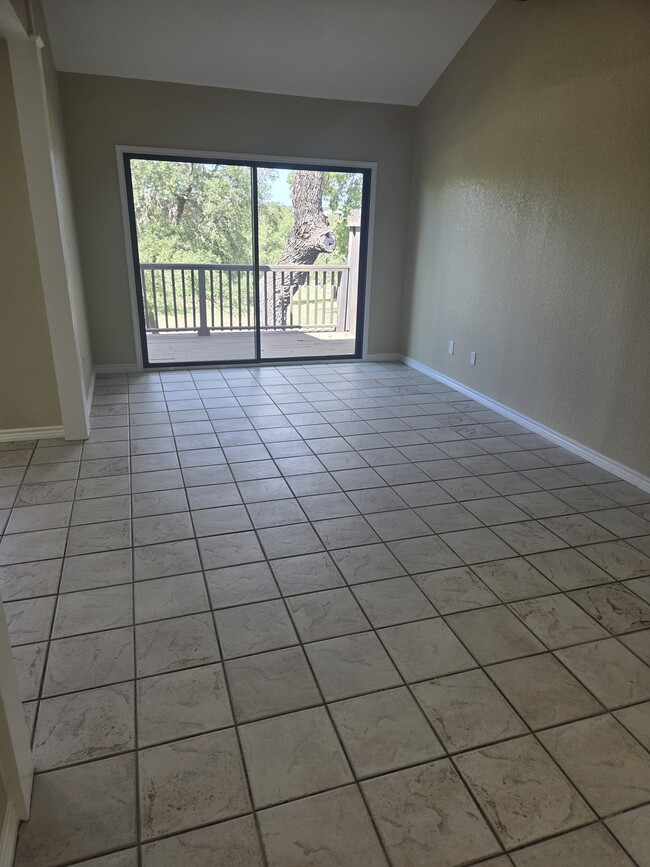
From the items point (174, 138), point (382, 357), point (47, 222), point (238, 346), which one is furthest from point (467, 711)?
point (238, 346)

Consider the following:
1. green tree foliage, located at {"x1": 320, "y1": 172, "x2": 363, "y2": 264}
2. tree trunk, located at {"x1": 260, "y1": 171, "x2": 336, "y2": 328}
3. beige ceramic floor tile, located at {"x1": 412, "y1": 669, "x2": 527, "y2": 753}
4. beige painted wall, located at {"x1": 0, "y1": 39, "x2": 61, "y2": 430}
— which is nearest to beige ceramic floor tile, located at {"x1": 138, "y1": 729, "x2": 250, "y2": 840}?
beige ceramic floor tile, located at {"x1": 412, "y1": 669, "x2": 527, "y2": 753}

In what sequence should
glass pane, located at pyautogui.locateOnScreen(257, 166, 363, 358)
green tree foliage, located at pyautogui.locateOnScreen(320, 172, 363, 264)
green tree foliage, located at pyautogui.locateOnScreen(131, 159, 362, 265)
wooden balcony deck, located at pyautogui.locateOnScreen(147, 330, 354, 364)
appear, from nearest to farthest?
green tree foliage, located at pyautogui.locateOnScreen(131, 159, 362, 265) → green tree foliage, located at pyautogui.locateOnScreen(320, 172, 363, 264) → glass pane, located at pyautogui.locateOnScreen(257, 166, 363, 358) → wooden balcony deck, located at pyautogui.locateOnScreen(147, 330, 354, 364)

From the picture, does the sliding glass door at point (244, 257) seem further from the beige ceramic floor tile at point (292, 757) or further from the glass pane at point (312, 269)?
the beige ceramic floor tile at point (292, 757)

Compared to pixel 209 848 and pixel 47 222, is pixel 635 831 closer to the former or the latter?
pixel 209 848

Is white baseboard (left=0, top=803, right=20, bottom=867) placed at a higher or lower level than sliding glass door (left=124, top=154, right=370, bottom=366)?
lower

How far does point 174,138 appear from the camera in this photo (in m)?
4.36

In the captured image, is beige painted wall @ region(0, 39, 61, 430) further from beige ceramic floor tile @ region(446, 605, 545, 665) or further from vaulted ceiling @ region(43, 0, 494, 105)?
beige ceramic floor tile @ region(446, 605, 545, 665)

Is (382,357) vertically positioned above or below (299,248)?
below

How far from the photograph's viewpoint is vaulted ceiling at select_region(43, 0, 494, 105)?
354 centimetres

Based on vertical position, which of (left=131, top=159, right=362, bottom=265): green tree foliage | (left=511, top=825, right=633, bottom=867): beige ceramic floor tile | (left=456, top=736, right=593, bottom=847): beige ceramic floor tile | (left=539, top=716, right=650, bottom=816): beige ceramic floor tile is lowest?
(left=511, top=825, right=633, bottom=867): beige ceramic floor tile

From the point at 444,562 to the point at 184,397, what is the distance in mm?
2699

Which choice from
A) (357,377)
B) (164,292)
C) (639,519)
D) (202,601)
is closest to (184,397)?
(357,377)

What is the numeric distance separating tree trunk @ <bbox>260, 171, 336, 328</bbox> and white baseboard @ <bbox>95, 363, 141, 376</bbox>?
2.00m

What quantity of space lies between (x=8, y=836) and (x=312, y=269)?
5.94 metres
